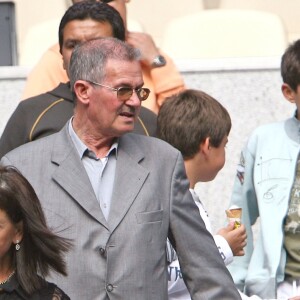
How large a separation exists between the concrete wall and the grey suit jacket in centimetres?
344

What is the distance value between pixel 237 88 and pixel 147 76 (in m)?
1.68

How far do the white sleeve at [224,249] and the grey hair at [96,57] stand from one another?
856mm

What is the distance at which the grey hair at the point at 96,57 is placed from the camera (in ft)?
17.5

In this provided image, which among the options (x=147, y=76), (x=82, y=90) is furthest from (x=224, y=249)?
(x=147, y=76)

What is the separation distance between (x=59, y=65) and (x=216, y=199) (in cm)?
183

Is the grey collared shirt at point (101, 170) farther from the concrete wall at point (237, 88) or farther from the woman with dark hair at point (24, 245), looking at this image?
the concrete wall at point (237, 88)

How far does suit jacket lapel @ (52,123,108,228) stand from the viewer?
5.05 m

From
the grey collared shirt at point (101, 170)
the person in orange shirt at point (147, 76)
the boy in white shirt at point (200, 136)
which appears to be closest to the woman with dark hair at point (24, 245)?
the grey collared shirt at point (101, 170)

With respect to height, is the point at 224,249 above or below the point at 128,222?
below

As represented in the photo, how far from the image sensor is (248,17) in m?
9.91

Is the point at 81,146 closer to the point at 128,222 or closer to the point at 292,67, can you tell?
the point at 128,222

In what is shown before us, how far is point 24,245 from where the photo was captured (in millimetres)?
4598

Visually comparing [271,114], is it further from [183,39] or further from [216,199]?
[183,39]

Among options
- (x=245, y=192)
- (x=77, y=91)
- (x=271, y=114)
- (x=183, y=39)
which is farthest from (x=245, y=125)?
(x=77, y=91)
